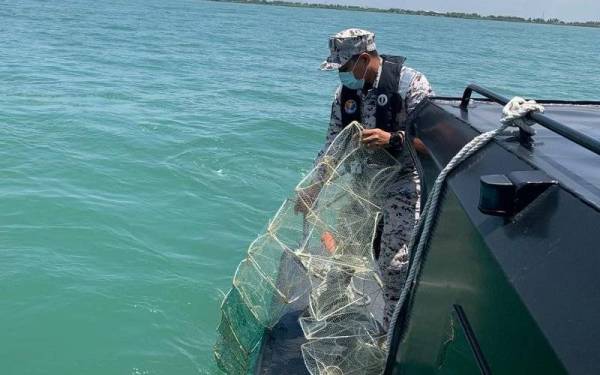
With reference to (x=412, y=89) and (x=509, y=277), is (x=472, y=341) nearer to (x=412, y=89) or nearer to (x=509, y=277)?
(x=509, y=277)

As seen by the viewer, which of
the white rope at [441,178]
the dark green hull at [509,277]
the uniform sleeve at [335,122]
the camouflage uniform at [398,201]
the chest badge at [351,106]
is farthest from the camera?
the uniform sleeve at [335,122]

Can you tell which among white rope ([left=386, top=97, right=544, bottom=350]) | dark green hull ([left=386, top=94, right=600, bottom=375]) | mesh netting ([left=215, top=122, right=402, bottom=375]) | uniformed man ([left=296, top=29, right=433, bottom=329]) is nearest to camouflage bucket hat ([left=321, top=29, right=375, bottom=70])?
uniformed man ([left=296, top=29, right=433, bottom=329])

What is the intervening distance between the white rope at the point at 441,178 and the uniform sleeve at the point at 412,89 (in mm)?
1075

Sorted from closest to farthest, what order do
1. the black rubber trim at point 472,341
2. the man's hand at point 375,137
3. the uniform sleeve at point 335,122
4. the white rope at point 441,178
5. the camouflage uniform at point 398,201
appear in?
the black rubber trim at point 472,341 < the white rope at point 441,178 < the man's hand at point 375,137 < the camouflage uniform at point 398,201 < the uniform sleeve at point 335,122

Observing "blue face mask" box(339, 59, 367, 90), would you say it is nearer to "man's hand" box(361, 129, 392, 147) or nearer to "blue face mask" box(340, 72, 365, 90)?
"blue face mask" box(340, 72, 365, 90)

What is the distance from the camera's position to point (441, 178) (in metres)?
2.47

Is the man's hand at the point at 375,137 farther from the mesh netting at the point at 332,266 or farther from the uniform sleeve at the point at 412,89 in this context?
the uniform sleeve at the point at 412,89

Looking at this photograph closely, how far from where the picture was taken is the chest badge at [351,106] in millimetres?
3746

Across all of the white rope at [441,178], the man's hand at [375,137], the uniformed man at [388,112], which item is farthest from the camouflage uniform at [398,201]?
the white rope at [441,178]

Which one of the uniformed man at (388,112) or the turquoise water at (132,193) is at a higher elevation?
the uniformed man at (388,112)

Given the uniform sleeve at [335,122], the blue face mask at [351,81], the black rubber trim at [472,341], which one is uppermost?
the blue face mask at [351,81]

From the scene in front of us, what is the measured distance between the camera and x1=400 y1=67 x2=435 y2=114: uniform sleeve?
360cm

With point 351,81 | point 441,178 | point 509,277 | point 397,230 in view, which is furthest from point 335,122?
point 509,277

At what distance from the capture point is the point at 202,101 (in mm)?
17484
